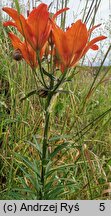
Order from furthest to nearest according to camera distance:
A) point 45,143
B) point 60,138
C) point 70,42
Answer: point 60,138, point 45,143, point 70,42

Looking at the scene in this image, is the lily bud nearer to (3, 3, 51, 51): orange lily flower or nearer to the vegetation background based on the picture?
(3, 3, 51, 51): orange lily flower

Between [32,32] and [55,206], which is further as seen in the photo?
[55,206]

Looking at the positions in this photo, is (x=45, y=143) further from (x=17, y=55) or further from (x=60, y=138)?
(x=60, y=138)

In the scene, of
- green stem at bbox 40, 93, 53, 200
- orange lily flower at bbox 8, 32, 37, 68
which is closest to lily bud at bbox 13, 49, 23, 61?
orange lily flower at bbox 8, 32, 37, 68

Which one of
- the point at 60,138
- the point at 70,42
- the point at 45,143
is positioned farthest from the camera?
the point at 60,138

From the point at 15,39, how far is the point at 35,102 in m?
0.94

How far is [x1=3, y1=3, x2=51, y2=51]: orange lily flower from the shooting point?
2.16ft

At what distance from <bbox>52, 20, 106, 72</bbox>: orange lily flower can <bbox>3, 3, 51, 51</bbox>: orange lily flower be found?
0.8 inches

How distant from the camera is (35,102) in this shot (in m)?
1.69

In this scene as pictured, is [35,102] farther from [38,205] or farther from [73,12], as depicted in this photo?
[38,205]

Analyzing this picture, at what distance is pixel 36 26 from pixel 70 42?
0.25 feet

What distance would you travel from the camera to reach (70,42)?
0.67m

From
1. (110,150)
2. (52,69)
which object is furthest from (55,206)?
(110,150)

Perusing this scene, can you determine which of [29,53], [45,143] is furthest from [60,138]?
[29,53]
